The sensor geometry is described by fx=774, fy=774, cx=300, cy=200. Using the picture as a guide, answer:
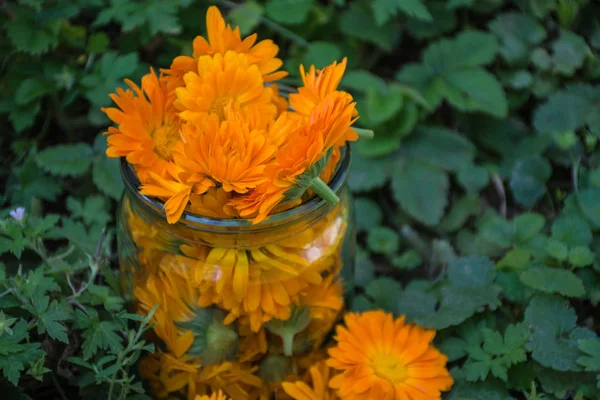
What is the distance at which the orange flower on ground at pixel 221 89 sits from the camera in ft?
3.25

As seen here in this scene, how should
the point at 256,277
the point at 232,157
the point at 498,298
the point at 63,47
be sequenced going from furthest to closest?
1. the point at 63,47
2. the point at 498,298
3. the point at 256,277
4. the point at 232,157

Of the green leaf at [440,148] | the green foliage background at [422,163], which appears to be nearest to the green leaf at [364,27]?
the green foliage background at [422,163]

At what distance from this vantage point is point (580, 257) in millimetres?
1302

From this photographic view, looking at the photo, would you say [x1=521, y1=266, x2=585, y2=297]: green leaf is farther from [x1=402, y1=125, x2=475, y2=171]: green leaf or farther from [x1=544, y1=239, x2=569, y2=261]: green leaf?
[x1=402, y1=125, x2=475, y2=171]: green leaf

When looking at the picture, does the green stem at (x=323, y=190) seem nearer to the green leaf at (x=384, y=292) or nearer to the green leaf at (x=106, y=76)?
the green leaf at (x=384, y=292)

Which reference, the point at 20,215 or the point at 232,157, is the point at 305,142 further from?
the point at 20,215

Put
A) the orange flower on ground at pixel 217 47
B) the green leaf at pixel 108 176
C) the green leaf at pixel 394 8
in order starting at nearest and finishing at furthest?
the orange flower on ground at pixel 217 47 → the green leaf at pixel 108 176 → the green leaf at pixel 394 8

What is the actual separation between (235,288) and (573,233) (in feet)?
2.22

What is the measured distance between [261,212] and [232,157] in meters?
0.07

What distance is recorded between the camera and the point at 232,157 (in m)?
0.92

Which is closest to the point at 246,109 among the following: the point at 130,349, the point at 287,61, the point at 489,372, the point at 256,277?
the point at 256,277

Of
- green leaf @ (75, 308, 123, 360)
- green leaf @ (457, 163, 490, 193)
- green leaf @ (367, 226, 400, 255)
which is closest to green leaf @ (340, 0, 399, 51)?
green leaf @ (457, 163, 490, 193)

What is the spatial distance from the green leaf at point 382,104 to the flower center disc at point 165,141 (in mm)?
650

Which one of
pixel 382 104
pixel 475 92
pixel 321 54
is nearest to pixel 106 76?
pixel 321 54
